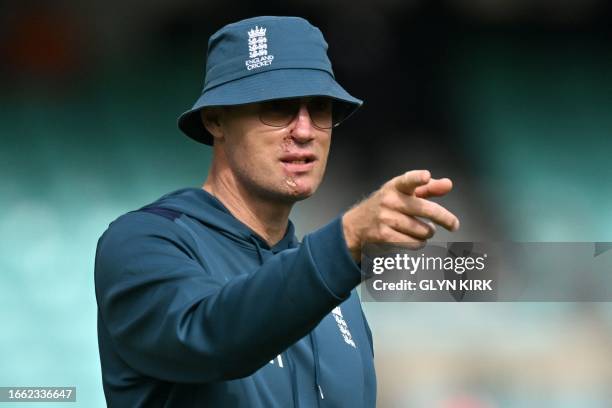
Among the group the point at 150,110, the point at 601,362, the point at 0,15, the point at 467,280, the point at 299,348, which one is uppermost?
the point at 0,15

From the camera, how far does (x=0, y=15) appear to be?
147 inches

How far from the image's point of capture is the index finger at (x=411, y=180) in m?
1.43

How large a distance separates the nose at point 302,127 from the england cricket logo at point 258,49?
0.11 meters

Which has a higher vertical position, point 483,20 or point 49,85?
A: point 483,20

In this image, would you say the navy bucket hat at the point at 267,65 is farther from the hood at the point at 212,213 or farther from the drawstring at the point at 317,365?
the drawstring at the point at 317,365

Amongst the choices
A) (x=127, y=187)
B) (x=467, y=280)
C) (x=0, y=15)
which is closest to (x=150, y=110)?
(x=127, y=187)

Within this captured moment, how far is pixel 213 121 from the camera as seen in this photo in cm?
227

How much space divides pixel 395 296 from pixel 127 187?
36.8 inches

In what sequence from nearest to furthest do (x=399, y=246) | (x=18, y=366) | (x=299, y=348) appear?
1. (x=399, y=246)
2. (x=299, y=348)
3. (x=18, y=366)

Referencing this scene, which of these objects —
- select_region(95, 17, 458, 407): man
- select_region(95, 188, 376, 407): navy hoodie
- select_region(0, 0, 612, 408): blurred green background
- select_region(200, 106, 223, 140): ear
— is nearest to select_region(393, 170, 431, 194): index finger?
select_region(95, 17, 458, 407): man

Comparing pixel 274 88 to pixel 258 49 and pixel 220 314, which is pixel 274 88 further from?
pixel 220 314

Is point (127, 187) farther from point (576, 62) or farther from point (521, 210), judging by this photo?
point (576, 62)

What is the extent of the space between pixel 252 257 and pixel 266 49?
15.3 inches

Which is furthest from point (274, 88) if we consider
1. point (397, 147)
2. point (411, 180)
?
point (397, 147)
